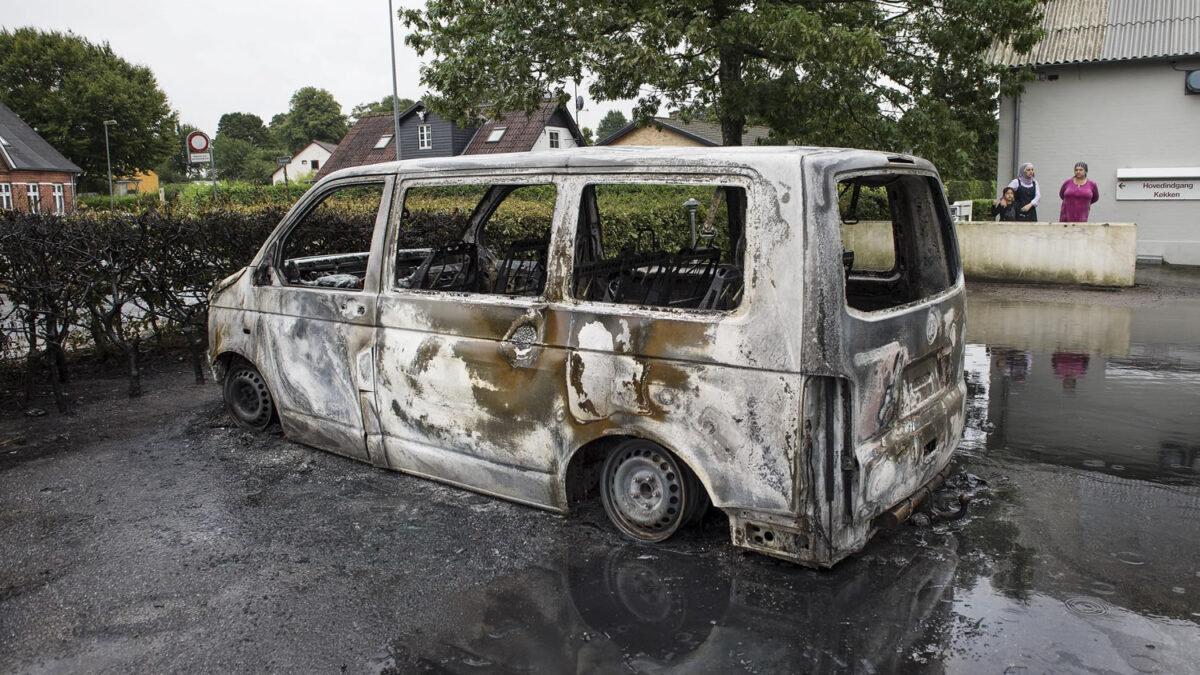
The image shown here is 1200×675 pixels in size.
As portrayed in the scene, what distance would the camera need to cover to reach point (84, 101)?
64188 mm

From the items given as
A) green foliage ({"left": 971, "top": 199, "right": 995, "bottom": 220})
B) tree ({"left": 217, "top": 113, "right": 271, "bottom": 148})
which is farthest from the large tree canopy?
tree ({"left": 217, "top": 113, "right": 271, "bottom": 148})

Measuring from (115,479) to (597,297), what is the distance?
10.8 feet

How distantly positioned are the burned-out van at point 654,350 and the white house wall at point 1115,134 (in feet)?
53.0

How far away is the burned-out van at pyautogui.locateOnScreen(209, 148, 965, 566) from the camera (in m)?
3.86

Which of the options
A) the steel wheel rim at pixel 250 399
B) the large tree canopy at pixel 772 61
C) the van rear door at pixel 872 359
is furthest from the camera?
the large tree canopy at pixel 772 61

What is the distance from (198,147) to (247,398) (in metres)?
18.8

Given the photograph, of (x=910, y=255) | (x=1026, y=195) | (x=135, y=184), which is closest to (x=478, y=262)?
(x=910, y=255)

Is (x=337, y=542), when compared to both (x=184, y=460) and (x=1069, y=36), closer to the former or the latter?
(x=184, y=460)

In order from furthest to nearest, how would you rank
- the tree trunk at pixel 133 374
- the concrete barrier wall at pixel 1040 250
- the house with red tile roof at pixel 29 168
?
the house with red tile roof at pixel 29 168
the concrete barrier wall at pixel 1040 250
the tree trunk at pixel 133 374

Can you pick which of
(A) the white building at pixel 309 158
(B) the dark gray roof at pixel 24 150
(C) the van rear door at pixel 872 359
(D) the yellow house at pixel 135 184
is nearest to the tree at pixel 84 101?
(D) the yellow house at pixel 135 184

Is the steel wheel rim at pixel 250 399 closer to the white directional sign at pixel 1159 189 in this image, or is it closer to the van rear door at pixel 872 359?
the van rear door at pixel 872 359

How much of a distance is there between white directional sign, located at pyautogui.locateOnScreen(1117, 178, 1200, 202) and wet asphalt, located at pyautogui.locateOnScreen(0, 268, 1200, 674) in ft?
46.1

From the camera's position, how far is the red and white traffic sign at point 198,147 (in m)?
22.3

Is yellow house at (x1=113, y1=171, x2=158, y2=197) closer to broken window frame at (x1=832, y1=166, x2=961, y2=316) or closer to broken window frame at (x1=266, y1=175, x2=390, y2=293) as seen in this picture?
broken window frame at (x1=266, y1=175, x2=390, y2=293)
